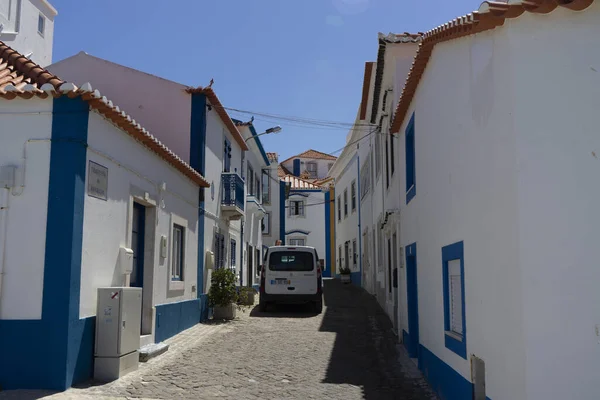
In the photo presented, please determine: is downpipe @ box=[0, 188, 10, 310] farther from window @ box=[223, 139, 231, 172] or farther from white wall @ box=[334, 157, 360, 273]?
white wall @ box=[334, 157, 360, 273]

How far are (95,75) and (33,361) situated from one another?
9.39m

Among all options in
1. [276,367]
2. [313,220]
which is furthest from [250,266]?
[313,220]

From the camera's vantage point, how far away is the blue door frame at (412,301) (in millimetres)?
10109

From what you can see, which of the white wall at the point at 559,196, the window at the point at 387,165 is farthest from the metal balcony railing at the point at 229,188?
the white wall at the point at 559,196

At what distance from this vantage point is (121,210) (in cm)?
903

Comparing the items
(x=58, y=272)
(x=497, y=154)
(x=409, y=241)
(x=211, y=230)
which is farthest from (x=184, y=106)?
(x=497, y=154)

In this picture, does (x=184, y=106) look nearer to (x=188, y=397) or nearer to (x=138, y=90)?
(x=138, y=90)

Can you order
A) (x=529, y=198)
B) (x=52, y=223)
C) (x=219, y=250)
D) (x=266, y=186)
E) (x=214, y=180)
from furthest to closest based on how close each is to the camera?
(x=266, y=186) → (x=219, y=250) → (x=214, y=180) → (x=52, y=223) → (x=529, y=198)

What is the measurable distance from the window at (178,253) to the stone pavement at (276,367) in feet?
4.22

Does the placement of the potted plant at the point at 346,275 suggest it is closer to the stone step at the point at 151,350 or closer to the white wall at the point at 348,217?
the white wall at the point at 348,217

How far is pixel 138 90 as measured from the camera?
47.9 feet

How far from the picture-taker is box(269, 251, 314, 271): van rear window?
55.5 ft

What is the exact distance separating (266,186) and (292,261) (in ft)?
42.0

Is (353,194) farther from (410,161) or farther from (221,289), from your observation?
(410,161)
